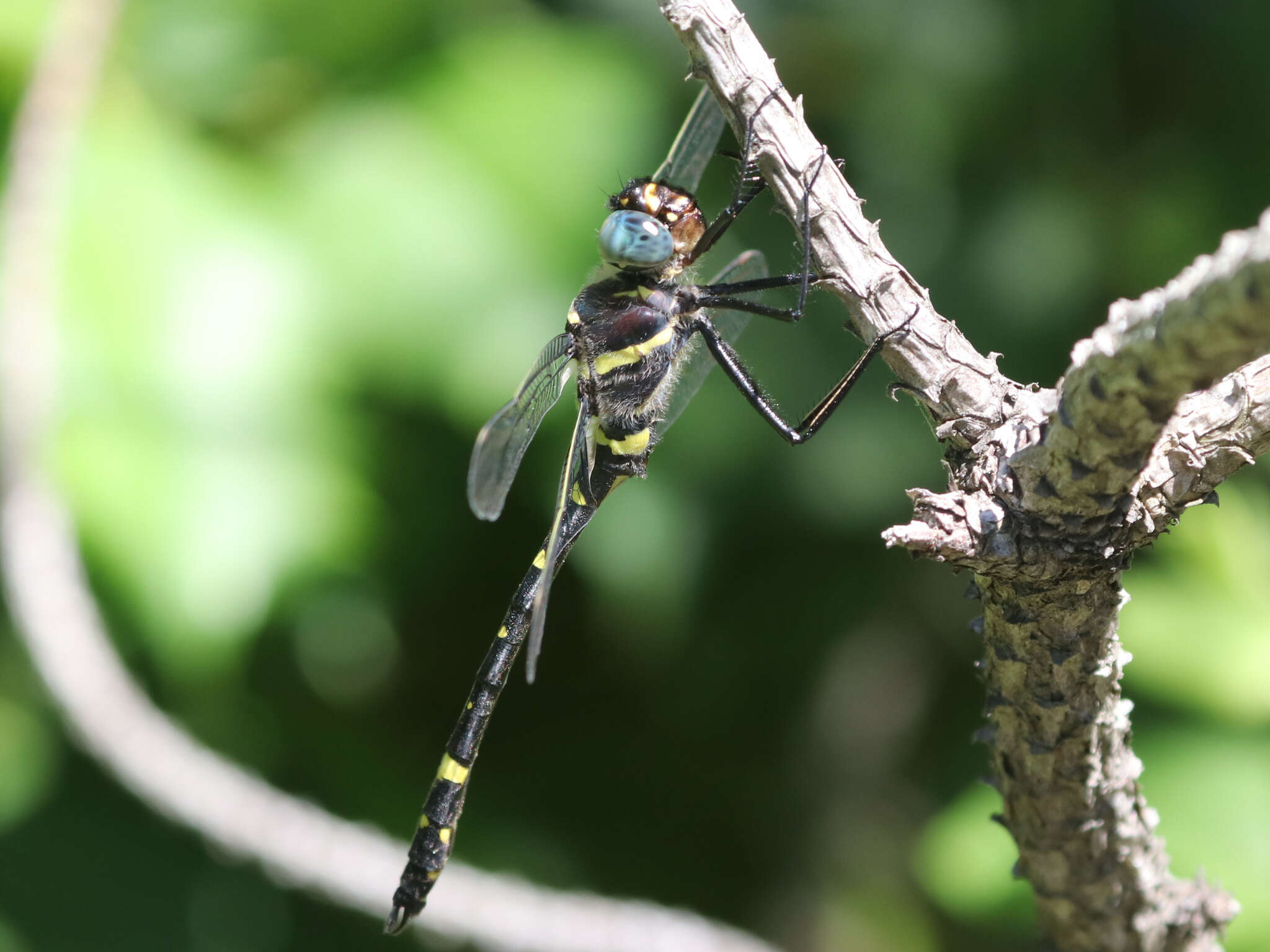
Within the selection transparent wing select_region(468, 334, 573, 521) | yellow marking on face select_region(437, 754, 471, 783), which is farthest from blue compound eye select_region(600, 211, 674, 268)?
yellow marking on face select_region(437, 754, 471, 783)

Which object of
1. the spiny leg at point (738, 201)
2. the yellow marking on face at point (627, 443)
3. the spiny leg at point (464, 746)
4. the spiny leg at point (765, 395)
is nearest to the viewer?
the spiny leg at point (738, 201)

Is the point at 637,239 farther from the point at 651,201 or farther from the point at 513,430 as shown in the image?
the point at 513,430

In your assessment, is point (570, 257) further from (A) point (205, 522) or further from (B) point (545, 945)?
(B) point (545, 945)

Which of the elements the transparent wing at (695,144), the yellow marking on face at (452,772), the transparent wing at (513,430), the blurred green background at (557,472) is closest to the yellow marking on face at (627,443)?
the transparent wing at (513,430)

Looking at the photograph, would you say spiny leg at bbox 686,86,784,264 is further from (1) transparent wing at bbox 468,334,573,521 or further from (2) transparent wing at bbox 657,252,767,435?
(1) transparent wing at bbox 468,334,573,521

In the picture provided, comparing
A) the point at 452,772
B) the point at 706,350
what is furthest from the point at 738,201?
the point at 452,772

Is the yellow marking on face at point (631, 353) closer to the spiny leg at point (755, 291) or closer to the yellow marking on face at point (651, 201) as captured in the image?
the spiny leg at point (755, 291)
